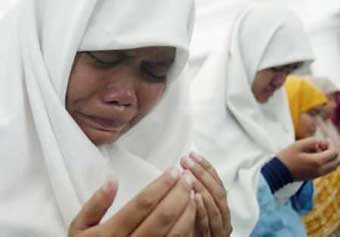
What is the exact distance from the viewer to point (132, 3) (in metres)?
0.68

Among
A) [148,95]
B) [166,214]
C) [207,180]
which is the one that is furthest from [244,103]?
[166,214]

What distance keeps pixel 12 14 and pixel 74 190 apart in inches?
10.2

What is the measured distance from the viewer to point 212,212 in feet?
1.96

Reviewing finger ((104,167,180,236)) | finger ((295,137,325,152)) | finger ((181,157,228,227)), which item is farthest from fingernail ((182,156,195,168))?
finger ((295,137,325,152))

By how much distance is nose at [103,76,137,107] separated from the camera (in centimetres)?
66

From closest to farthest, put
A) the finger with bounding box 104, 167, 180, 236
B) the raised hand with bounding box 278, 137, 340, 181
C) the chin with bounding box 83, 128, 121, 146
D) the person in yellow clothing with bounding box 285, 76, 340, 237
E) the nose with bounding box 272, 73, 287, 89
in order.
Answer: the finger with bounding box 104, 167, 180, 236, the chin with bounding box 83, 128, 121, 146, the raised hand with bounding box 278, 137, 340, 181, the nose with bounding box 272, 73, 287, 89, the person in yellow clothing with bounding box 285, 76, 340, 237

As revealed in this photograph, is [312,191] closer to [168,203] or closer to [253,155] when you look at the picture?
[253,155]

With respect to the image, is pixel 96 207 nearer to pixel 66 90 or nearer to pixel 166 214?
pixel 166 214

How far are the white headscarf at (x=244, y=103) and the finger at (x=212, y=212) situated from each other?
1.69 feet

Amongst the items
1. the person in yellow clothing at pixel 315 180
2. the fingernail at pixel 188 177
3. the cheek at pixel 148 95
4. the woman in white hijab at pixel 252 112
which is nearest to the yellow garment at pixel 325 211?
the person in yellow clothing at pixel 315 180

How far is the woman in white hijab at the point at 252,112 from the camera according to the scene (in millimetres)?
1160

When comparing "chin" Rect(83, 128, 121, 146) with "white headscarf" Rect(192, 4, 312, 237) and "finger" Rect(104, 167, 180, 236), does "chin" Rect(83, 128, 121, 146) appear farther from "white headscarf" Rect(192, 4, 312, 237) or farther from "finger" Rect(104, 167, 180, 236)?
"white headscarf" Rect(192, 4, 312, 237)

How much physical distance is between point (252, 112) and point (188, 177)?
820 mm

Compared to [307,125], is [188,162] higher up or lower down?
higher up
